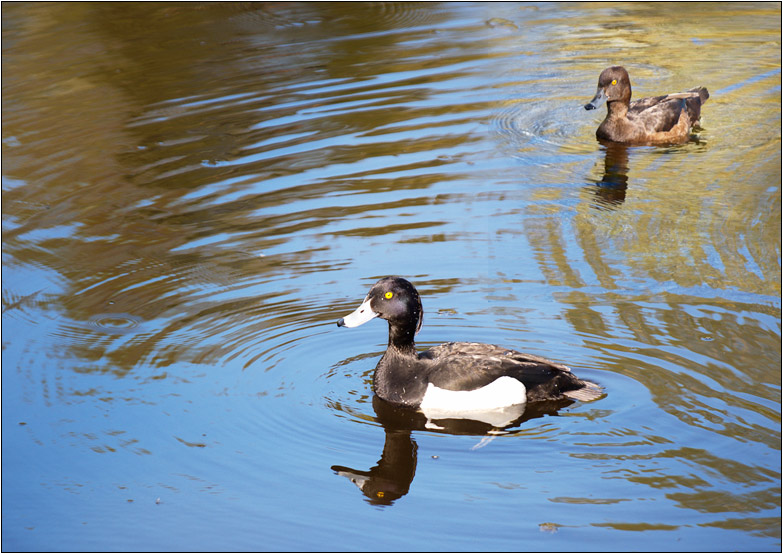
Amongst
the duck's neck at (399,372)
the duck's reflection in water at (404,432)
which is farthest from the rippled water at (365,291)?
the duck's neck at (399,372)

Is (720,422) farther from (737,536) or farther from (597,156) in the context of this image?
(597,156)

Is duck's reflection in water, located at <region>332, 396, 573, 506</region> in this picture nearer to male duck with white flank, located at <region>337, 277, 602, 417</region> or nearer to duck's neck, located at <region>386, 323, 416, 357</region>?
male duck with white flank, located at <region>337, 277, 602, 417</region>

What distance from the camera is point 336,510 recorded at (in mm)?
5750

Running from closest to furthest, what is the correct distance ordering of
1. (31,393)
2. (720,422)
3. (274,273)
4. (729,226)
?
(720,422)
(31,393)
(274,273)
(729,226)

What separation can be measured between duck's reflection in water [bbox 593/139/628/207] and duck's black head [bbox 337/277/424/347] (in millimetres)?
3852

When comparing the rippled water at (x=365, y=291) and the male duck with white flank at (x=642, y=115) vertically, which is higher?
the male duck with white flank at (x=642, y=115)

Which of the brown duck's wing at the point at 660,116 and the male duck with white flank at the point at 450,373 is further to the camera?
the brown duck's wing at the point at 660,116

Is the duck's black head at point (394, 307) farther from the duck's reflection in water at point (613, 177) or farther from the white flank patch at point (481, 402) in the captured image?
the duck's reflection in water at point (613, 177)

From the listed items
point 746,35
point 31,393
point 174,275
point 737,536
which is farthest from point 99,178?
point 746,35

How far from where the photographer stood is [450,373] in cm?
692

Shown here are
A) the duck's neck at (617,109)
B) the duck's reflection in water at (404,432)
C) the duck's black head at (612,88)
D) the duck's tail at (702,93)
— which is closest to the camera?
the duck's reflection in water at (404,432)

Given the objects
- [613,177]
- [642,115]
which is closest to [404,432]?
[613,177]

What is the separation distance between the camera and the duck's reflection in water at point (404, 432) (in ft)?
19.7

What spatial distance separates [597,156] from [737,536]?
7281 millimetres
